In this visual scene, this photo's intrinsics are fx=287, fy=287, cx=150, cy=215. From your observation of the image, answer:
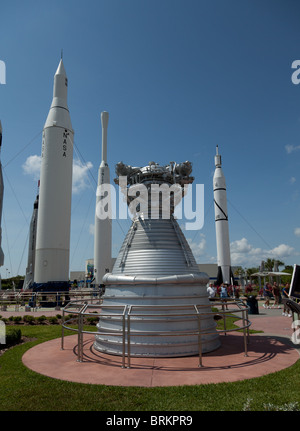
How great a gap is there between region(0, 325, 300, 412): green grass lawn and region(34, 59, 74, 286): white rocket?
1907cm

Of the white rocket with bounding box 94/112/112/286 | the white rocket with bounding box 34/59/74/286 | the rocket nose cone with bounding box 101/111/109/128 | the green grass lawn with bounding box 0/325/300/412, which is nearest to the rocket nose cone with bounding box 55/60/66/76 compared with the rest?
the white rocket with bounding box 34/59/74/286

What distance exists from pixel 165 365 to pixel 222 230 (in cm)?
3021

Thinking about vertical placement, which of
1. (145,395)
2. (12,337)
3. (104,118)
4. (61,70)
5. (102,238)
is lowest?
(12,337)

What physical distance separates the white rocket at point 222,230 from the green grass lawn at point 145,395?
30216 millimetres

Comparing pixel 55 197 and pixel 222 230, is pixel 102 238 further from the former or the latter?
pixel 222 230

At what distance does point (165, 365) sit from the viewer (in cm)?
713

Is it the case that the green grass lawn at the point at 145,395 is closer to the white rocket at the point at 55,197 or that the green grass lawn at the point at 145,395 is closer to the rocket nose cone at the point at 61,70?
the white rocket at the point at 55,197

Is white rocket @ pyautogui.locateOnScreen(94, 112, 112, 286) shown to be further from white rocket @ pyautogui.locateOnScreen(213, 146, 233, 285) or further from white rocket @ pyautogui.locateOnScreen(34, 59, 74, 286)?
white rocket @ pyautogui.locateOnScreen(213, 146, 233, 285)

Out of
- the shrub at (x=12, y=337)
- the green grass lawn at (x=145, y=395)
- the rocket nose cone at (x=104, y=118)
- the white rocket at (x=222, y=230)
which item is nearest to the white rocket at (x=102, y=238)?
the rocket nose cone at (x=104, y=118)

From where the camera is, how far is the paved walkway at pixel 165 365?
605 centimetres

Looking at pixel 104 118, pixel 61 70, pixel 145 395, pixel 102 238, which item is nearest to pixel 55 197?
pixel 102 238
